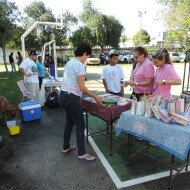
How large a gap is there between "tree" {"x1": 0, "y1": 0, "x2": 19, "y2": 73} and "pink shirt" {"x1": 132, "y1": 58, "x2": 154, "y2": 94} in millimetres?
14919

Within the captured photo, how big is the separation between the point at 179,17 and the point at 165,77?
21.5 meters

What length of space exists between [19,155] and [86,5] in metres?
30.9

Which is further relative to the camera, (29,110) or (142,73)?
(29,110)

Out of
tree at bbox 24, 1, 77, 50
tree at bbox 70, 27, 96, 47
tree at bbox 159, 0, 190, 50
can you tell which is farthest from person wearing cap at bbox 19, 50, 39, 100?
tree at bbox 24, 1, 77, 50

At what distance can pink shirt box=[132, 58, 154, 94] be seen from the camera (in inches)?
152

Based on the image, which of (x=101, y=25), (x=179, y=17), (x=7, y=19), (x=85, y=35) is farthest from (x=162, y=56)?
(x=85, y=35)

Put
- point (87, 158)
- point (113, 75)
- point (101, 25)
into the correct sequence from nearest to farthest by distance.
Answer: point (87, 158)
point (113, 75)
point (101, 25)

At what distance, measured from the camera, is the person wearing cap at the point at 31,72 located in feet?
20.6

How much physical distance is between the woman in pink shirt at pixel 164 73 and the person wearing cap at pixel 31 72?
12.8 ft

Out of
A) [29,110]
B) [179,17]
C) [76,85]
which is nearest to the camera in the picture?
[76,85]

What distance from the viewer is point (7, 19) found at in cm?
1672

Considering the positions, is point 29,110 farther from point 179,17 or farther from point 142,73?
point 179,17

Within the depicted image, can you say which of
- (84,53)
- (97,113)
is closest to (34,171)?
(97,113)

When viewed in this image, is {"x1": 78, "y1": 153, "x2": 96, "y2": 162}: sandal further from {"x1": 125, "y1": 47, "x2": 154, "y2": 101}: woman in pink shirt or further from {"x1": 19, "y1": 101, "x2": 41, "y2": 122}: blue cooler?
{"x1": 19, "y1": 101, "x2": 41, "y2": 122}: blue cooler
